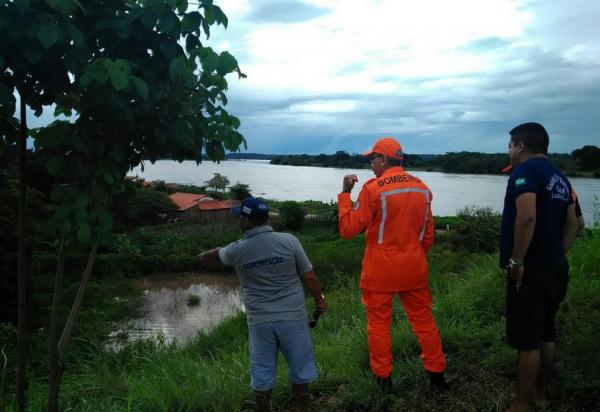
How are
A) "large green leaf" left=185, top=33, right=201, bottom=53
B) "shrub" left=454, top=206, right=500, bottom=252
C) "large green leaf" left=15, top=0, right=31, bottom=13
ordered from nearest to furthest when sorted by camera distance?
"large green leaf" left=15, top=0, right=31, bottom=13 < "large green leaf" left=185, top=33, right=201, bottom=53 < "shrub" left=454, top=206, right=500, bottom=252

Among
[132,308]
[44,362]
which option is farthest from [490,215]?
[44,362]

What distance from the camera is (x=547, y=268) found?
129 inches

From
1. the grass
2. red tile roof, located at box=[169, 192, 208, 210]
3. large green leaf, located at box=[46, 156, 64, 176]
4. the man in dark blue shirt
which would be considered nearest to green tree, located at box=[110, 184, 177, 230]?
red tile roof, located at box=[169, 192, 208, 210]

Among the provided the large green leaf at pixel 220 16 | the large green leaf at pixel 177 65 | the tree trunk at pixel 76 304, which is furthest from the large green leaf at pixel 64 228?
the large green leaf at pixel 220 16

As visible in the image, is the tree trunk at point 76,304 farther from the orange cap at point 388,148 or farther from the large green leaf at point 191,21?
the orange cap at point 388,148

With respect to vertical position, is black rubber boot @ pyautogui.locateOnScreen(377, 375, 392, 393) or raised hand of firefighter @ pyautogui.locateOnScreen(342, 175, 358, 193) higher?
raised hand of firefighter @ pyautogui.locateOnScreen(342, 175, 358, 193)

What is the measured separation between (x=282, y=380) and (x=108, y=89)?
2750 millimetres

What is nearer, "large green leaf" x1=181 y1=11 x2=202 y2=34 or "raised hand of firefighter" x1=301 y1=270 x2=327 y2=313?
"large green leaf" x1=181 y1=11 x2=202 y2=34

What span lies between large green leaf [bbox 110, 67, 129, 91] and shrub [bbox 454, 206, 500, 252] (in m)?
19.5

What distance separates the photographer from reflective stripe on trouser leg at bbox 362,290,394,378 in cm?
387

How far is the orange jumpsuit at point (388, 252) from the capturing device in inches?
153

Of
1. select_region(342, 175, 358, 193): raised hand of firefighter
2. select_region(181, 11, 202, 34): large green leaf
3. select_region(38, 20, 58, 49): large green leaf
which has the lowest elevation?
select_region(342, 175, 358, 193): raised hand of firefighter

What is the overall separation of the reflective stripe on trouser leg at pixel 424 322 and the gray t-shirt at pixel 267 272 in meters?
0.93

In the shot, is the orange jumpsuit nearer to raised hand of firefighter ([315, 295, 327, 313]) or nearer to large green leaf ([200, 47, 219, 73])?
raised hand of firefighter ([315, 295, 327, 313])
